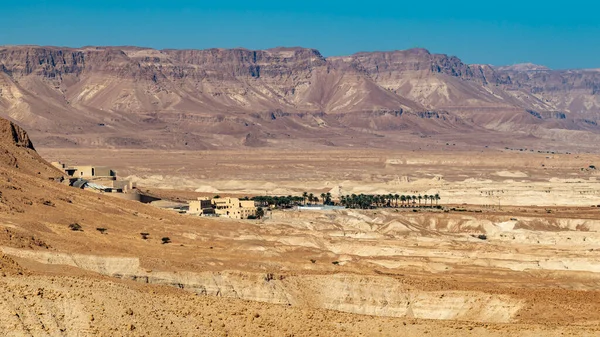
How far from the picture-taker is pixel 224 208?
141125 millimetres

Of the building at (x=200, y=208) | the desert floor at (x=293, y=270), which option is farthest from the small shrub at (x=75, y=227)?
the building at (x=200, y=208)

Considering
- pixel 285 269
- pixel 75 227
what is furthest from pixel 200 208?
pixel 285 269

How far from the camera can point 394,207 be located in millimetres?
164250

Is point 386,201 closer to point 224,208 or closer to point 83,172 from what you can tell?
point 224,208

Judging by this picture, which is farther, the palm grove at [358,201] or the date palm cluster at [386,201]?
the date palm cluster at [386,201]

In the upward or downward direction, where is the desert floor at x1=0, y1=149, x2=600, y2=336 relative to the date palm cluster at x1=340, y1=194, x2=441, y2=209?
upward

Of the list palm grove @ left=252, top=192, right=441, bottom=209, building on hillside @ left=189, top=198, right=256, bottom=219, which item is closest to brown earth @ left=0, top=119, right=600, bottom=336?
building on hillside @ left=189, top=198, right=256, bottom=219

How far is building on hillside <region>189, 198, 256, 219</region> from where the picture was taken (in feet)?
443

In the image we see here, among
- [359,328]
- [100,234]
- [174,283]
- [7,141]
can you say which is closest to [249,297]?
[174,283]

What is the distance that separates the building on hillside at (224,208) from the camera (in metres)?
135

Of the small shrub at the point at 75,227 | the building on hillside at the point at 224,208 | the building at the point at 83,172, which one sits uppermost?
the building at the point at 83,172

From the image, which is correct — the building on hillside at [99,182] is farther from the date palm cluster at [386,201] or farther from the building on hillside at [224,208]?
the date palm cluster at [386,201]

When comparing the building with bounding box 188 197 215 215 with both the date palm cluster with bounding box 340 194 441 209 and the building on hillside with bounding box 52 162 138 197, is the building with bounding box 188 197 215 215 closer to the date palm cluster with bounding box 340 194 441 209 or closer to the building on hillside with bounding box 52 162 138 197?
the building on hillside with bounding box 52 162 138 197

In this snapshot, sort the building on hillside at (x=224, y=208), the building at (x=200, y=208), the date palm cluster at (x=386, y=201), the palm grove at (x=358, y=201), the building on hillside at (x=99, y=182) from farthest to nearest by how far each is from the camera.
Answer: the date palm cluster at (x=386, y=201)
the palm grove at (x=358, y=201)
the building on hillside at (x=224, y=208)
the building at (x=200, y=208)
the building on hillside at (x=99, y=182)
